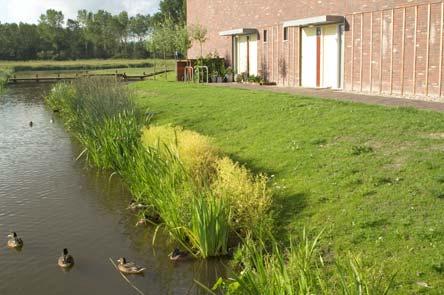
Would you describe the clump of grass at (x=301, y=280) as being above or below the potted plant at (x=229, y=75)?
below

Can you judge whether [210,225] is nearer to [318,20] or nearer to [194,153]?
[194,153]

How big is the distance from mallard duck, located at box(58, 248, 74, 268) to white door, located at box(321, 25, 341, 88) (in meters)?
14.6

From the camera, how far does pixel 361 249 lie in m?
5.67

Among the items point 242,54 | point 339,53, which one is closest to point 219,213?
point 339,53

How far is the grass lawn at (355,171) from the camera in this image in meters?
5.62

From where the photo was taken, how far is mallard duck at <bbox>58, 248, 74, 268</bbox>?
655 cm

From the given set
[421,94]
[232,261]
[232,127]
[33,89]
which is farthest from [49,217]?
[33,89]

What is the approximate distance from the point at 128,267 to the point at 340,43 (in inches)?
580

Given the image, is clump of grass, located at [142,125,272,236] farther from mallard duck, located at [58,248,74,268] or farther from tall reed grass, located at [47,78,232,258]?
mallard duck, located at [58,248,74,268]

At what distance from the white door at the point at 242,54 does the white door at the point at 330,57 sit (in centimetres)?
652

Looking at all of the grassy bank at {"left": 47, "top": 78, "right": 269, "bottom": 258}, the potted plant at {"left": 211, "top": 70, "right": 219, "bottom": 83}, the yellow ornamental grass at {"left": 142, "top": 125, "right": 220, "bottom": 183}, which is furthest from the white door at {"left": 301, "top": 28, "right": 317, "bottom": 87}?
the yellow ornamental grass at {"left": 142, "top": 125, "right": 220, "bottom": 183}

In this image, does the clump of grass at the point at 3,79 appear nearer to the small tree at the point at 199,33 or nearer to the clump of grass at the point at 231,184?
the small tree at the point at 199,33

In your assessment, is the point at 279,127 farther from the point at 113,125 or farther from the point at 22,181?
the point at 22,181

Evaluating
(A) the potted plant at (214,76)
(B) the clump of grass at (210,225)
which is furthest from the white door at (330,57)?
(B) the clump of grass at (210,225)
